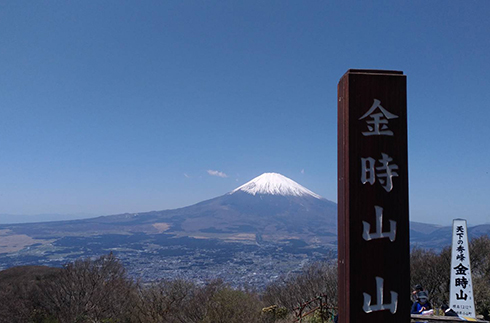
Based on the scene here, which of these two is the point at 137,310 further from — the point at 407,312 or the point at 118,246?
the point at 118,246

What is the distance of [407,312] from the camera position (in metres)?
3.49

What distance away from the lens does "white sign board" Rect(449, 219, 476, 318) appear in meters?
8.50

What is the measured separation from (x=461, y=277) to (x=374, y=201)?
6950mm

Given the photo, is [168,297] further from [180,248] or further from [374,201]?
[180,248]

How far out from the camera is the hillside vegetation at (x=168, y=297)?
14.8m

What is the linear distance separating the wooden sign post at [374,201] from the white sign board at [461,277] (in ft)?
21.0

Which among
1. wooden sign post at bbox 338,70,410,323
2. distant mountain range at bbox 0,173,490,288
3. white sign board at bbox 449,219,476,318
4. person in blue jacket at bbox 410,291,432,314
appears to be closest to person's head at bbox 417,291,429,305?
person in blue jacket at bbox 410,291,432,314

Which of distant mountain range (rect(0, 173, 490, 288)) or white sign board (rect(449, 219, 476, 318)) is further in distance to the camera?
distant mountain range (rect(0, 173, 490, 288))

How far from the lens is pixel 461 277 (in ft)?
28.6

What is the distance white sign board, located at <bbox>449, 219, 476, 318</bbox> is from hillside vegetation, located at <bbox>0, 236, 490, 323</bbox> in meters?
4.16

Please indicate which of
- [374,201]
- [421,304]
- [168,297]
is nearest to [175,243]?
[168,297]

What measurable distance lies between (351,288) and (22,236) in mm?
200811

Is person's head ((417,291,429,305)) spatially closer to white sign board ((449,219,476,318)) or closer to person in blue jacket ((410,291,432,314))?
person in blue jacket ((410,291,432,314))

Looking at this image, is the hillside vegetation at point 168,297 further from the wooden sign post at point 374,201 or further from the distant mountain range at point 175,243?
the distant mountain range at point 175,243
